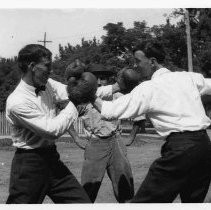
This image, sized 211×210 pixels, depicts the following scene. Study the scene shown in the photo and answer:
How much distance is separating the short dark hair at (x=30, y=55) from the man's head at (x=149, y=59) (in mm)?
923

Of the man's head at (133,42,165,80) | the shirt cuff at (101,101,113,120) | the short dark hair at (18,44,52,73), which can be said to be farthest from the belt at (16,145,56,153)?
the man's head at (133,42,165,80)

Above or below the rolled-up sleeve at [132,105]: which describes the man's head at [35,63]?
above

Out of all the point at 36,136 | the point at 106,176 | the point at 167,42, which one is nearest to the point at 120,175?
the point at 36,136

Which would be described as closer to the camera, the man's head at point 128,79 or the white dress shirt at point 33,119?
the white dress shirt at point 33,119

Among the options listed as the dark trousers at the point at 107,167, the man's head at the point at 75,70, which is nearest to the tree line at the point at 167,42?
the dark trousers at the point at 107,167

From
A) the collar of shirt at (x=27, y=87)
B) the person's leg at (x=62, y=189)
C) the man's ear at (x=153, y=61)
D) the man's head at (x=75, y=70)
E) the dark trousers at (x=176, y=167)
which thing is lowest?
the person's leg at (x=62, y=189)

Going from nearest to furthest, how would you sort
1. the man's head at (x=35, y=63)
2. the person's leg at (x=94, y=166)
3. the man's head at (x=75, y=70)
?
1. the man's head at (x=35, y=63)
2. the man's head at (x=75, y=70)
3. the person's leg at (x=94, y=166)

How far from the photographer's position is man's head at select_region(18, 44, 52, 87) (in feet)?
16.0

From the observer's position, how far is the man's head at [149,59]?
16.6 feet

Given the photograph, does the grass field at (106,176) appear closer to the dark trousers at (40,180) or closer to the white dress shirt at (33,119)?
the dark trousers at (40,180)

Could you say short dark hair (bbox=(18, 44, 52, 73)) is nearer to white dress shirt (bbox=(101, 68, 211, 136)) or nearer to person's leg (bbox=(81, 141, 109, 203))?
white dress shirt (bbox=(101, 68, 211, 136))

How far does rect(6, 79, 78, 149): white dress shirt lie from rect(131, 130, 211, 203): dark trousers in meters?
0.95

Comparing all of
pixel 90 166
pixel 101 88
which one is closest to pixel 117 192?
pixel 90 166
